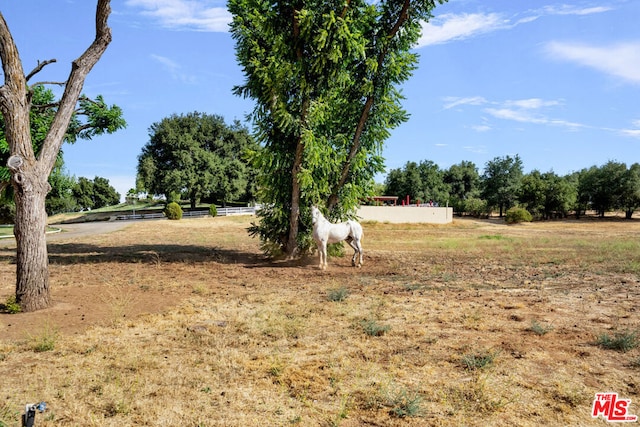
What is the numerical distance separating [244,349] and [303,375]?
155 cm

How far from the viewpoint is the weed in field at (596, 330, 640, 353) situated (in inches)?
286

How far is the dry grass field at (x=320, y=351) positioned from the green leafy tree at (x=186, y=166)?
167 ft

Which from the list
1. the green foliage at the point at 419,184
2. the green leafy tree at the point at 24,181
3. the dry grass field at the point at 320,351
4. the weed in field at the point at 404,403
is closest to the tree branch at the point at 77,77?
the green leafy tree at the point at 24,181

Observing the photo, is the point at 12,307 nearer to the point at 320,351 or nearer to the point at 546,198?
the point at 320,351

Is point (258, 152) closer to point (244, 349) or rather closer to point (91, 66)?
point (91, 66)

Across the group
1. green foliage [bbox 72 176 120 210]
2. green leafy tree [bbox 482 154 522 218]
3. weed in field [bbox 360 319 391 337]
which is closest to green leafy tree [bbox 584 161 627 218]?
green leafy tree [bbox 482 154 522 218]

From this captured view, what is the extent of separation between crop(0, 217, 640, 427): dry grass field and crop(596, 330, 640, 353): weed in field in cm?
2

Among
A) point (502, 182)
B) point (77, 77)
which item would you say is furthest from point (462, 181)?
point (77, 77)

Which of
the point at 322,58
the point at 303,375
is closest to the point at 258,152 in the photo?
the point at 322,58

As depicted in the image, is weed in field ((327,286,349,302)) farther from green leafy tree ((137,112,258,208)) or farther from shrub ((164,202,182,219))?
green leafy tree ((137,112,258,208))

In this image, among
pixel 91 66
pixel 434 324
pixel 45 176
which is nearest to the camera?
pixel 434 324

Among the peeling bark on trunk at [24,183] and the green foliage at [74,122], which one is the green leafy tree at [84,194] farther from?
the peeling bark on trunk at [24,183]

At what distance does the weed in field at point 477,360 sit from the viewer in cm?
640

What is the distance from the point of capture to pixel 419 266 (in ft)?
58.0
